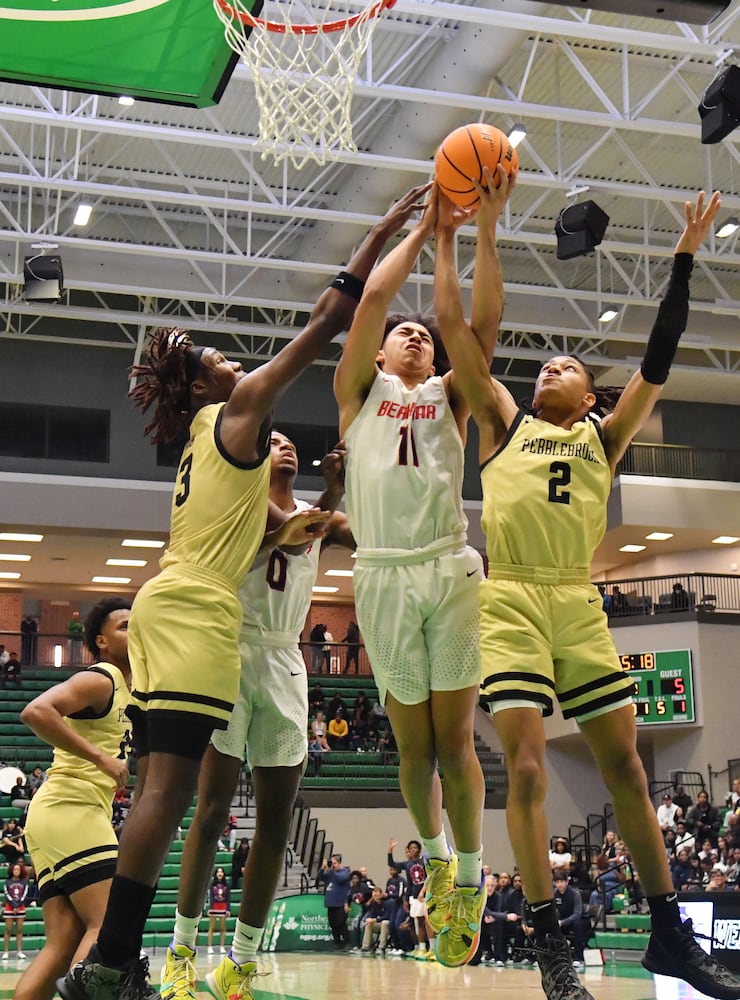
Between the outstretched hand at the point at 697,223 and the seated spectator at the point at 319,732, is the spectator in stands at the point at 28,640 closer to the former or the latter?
Result: the seated spectator at the point at 319,732

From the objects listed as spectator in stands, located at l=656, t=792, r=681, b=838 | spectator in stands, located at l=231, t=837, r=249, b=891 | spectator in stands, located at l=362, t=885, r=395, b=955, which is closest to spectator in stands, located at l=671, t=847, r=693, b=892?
spectator in stands, located at l=656, t=792, r=681, b=838

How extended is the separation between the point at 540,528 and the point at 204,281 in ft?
57.8

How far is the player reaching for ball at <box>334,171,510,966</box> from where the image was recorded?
474cm

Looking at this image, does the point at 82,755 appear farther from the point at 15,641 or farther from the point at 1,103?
the point at 15,641

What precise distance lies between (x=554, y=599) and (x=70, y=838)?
8.13 ft

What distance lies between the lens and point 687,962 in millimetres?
4438

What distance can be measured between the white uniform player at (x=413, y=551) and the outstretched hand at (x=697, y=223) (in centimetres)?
114

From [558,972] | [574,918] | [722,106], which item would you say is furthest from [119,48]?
[574,918]

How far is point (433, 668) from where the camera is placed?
4730 millimetres

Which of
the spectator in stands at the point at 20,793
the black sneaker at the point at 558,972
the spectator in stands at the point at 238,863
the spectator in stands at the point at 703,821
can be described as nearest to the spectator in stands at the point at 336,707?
the spectator in stands at the point at 238,863

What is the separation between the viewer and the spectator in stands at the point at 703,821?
18.0 metres

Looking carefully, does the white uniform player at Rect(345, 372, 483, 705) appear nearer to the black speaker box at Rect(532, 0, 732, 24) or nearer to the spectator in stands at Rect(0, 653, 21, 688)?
the black speaker box at Rect(532, 0, 732, 24)

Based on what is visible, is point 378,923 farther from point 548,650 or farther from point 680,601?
point 548,650

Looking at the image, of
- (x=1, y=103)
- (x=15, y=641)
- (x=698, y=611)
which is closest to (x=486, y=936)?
(x=698, y=611)
